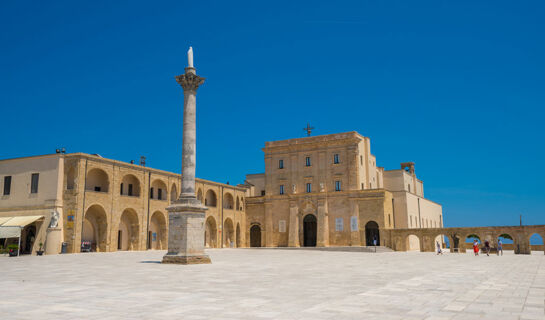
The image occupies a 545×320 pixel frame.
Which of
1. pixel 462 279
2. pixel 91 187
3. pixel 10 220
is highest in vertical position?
pixel 91 187

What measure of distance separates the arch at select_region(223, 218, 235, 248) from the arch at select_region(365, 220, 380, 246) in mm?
15787

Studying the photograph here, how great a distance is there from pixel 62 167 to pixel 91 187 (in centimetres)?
364

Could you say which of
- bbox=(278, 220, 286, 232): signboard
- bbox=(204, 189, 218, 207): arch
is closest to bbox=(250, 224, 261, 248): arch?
bbox=(278, 220, 286, 232): signboard

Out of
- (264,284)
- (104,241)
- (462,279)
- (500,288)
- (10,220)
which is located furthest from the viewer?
(104,241)

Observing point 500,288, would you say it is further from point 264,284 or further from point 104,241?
point 104,241

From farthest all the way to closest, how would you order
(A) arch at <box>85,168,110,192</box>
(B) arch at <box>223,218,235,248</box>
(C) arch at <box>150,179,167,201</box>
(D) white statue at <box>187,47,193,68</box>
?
(B) arch at <box>223,218,235,248</box>, (C) arch at <box>150,179,167,201</box>, (A) arch at <box>85,168,110,192</box>, (D) white statue at <box>187,47,193,68</box>

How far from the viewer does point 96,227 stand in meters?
37.4

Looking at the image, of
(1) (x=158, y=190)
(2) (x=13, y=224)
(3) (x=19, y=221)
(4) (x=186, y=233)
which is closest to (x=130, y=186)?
(1) (x=158, y=190)

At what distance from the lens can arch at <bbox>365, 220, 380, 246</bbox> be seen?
47375 millimetres

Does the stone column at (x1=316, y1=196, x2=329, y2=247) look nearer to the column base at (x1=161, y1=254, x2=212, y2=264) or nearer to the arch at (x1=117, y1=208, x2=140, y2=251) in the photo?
the arch at (x1=117, y1=208, x2=140, y2=251)

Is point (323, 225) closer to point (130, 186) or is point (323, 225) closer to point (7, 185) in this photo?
point (130, 186)

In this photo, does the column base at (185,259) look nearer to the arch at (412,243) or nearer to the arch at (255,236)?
the arch at (412,243)

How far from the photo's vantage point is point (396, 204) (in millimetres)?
51219

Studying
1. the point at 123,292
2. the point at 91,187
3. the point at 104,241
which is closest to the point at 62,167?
the point at 91,187
